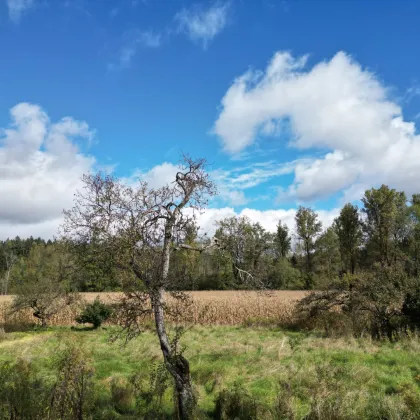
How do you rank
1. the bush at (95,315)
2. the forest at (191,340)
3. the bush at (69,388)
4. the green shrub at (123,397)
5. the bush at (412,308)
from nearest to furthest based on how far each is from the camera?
1. the bush at (69,388)
2. the forest at (191,340)
3. the green shrub at (123,397)
4. the bush at (412,308)
5. the bush at (95,315)

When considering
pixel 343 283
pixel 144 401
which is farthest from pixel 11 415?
pixel 343 283

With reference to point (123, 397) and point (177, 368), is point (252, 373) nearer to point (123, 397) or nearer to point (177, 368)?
point (123, 397)

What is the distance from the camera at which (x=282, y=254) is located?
6203 centimetres

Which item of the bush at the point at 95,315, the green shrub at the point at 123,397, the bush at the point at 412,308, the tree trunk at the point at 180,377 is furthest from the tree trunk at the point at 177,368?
the bush at the point at 95,315

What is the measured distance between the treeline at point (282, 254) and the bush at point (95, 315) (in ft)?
6.85

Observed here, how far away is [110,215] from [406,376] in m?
9.31

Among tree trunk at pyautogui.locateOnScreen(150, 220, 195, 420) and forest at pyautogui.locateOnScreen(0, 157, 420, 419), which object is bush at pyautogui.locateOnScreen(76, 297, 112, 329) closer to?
forest at pyautogui.locateOnScreen(0, 157, 420, 419)

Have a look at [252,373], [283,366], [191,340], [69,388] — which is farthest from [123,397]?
[191,340]

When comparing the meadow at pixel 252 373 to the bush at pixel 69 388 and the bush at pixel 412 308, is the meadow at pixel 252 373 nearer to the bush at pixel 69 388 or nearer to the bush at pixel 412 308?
the bush at pixel 69 388

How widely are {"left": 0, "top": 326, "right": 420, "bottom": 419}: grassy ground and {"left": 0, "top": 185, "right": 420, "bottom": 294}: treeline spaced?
1.86m

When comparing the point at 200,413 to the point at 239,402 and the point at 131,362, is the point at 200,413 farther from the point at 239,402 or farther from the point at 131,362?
the point at 131,362

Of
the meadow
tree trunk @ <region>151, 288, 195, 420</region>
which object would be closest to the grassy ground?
the meadow

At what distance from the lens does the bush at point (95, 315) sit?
22984 millimetres

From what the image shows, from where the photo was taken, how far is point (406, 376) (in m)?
10.9
